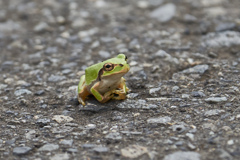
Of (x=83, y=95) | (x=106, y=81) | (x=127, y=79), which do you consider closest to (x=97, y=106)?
(x=83, y=95)

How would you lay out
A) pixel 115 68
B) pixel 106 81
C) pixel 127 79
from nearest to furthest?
pixel 115 68, pixel 106 81, pixel 127 79

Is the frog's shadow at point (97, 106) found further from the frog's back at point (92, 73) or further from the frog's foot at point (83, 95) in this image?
the frog's back at point (92, 73)

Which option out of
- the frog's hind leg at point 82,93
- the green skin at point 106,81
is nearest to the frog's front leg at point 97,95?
the green skin at point 106,81

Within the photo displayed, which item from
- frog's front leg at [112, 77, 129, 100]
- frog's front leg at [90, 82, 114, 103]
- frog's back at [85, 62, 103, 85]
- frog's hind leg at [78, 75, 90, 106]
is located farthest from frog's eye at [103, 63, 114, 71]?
frog's hind leg at [78, 75, 90, 106]

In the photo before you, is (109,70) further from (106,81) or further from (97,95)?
(97,95)

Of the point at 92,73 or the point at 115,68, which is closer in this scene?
the point at 115,68

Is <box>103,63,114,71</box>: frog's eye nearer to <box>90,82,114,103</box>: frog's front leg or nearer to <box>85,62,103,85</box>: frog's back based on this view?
<box>85,62,103,85</box>: frog's back
